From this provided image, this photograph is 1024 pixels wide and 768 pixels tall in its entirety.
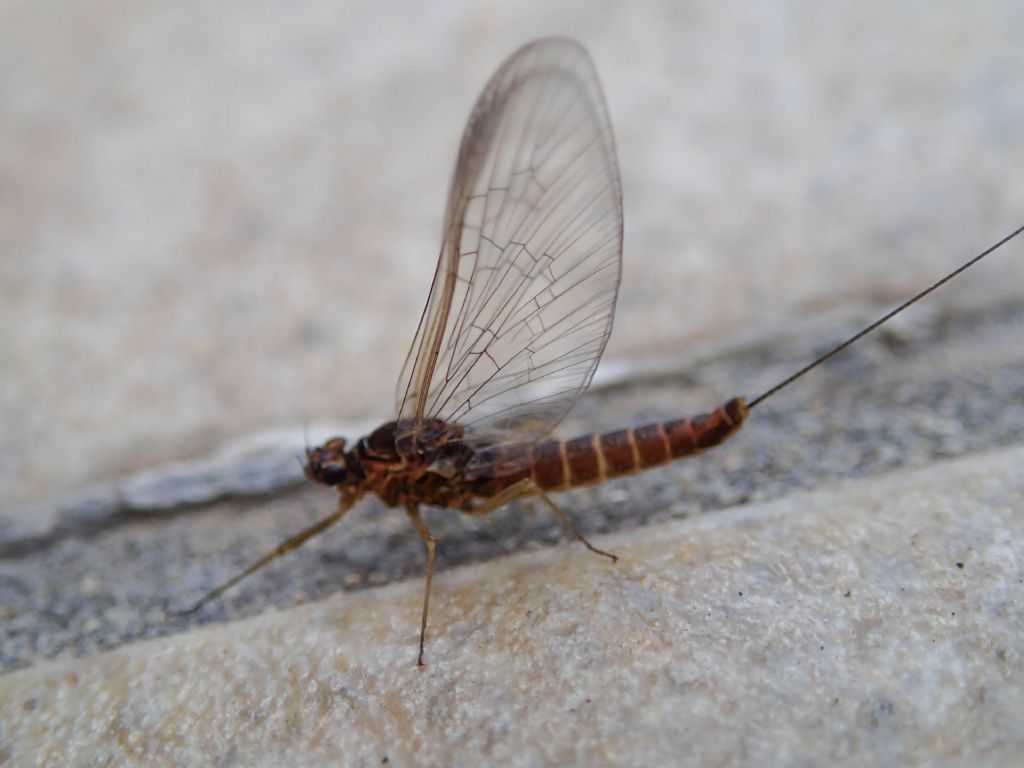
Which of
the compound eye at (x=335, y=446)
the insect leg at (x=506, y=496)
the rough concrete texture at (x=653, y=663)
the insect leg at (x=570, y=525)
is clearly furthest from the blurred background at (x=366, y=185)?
the rough concrete texture at (x=653, y=663)

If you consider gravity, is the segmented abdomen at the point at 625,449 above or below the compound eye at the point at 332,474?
below

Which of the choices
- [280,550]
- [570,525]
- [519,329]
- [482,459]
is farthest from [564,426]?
[280,550]

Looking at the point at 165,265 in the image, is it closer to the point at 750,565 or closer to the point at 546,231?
the point at 546,231

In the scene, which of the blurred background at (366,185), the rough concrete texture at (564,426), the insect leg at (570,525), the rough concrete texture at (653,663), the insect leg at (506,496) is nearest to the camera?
the rough concrete texture at (653,663)

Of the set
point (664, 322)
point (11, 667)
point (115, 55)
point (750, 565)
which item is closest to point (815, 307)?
point (664, 322)

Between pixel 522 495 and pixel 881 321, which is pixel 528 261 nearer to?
pixel 522 495

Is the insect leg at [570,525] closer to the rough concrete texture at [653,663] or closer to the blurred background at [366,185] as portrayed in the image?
the rough concrete texture at [653,663]

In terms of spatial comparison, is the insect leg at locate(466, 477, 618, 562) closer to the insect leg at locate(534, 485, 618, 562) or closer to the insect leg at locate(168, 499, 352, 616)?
the insect leg at locate(534, 485, 618, 562)

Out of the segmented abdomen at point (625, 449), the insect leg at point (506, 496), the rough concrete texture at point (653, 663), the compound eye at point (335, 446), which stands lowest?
the rough concrete texture at point (653, 663)
